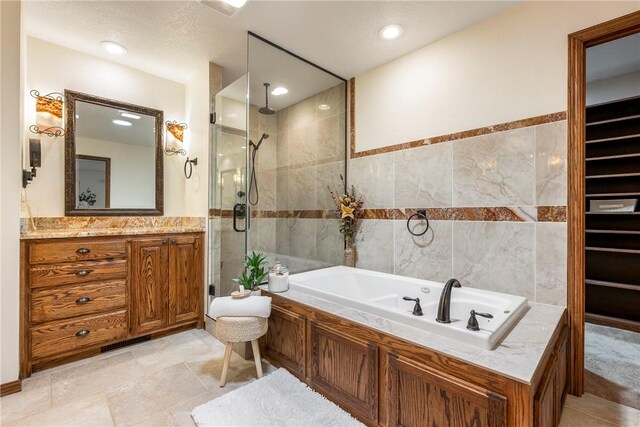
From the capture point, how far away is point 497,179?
2047 millimetres

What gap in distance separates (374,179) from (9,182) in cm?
264

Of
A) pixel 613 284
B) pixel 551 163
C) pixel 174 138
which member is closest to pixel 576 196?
pixel 551 163

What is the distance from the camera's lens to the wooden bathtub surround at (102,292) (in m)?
2.00

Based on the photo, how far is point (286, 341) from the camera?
79.7 inches

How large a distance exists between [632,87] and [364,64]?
281 cm

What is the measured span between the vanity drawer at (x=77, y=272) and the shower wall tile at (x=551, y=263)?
3.10m

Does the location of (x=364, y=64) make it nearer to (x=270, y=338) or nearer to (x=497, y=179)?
(x=497, y=179)

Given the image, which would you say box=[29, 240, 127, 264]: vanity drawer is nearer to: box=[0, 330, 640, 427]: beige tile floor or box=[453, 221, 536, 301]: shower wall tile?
box=[0, 330, 640, 427]: beige tile floor

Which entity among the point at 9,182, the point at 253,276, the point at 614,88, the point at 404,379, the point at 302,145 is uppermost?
the point at 614,88

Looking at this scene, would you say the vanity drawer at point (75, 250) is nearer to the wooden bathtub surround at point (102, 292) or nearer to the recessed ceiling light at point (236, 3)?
the wooden bathtub surround at point (102, 292)

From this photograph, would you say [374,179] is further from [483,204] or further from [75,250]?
[75,250]

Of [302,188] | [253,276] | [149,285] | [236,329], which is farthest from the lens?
[302,188]

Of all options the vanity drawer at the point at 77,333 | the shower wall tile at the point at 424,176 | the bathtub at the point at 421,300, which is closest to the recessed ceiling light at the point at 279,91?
the shower wall tile at the point at 424,176

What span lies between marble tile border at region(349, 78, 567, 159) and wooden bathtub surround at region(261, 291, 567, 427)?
126cm
